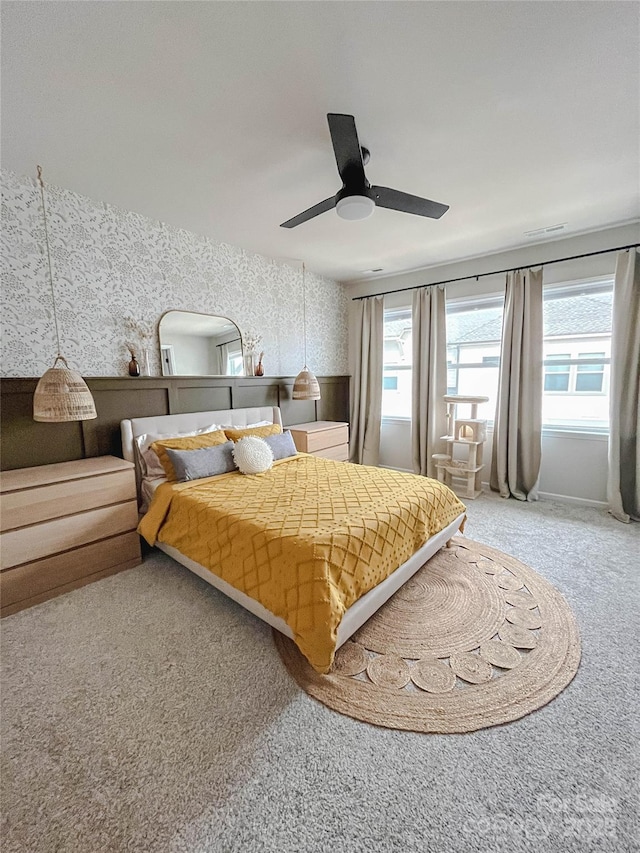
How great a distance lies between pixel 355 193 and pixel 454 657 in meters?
2.46

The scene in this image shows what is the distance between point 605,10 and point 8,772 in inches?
141

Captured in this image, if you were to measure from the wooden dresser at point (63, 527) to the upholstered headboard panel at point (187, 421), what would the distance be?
246 millimetres

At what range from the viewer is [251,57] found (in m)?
1.48

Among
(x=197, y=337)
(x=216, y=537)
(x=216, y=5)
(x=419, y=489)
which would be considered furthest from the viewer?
(x=197, y=337)

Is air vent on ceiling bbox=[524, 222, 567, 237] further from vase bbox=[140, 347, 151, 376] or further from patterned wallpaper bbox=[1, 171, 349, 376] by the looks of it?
vase bbox=[140, 347, 151, 376]

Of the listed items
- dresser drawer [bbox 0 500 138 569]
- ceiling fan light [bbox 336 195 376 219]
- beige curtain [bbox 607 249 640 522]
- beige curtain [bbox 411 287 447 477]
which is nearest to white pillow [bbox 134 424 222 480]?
dresser drawer [bbox 0 500 138 569]

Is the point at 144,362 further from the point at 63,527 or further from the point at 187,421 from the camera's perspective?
the point at 63,527

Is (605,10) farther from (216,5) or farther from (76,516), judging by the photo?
(76,516)

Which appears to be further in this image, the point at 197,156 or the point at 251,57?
the point at 197,156

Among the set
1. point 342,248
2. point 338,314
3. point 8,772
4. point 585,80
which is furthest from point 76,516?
point 338,314

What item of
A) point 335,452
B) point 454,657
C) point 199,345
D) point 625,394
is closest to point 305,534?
point 454,657

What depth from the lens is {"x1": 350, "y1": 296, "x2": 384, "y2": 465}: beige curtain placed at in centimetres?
479

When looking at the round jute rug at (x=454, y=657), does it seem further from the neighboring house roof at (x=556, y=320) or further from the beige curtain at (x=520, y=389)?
the neighboring house roof at (x=556, y=320)

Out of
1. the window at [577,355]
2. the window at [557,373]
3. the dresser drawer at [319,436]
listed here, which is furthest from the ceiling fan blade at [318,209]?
the window at [557,373]
